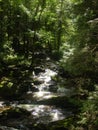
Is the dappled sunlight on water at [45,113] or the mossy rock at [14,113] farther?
the mossy rock at [14,113]

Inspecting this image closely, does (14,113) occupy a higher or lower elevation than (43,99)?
lower

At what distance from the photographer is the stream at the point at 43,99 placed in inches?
661

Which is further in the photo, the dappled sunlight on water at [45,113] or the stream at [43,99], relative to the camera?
the stream at [43,99]

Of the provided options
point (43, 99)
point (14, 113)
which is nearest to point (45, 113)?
point (14, 113)

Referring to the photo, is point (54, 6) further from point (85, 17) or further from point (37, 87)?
point (85, 17)

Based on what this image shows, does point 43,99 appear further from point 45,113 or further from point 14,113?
point 14,113

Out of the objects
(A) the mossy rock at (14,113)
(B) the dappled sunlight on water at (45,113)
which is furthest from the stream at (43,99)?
(A) the mossy rock at (14,113)

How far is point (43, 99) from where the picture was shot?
20.9m

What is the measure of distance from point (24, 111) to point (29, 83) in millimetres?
6792

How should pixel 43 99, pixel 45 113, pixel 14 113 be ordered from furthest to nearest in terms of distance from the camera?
pixel 43 99, pixel 45 113, pixel 14 113

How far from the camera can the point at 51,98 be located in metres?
20.6

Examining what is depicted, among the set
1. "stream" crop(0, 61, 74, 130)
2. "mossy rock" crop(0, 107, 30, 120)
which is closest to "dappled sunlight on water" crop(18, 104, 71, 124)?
"stream" crop(0, 61, 74, 130)

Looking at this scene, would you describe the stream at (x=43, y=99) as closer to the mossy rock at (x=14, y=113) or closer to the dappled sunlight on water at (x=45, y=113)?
the dappled sunlight on water at (x=45, y=113)

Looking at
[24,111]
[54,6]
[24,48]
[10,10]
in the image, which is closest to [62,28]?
[54,6]
